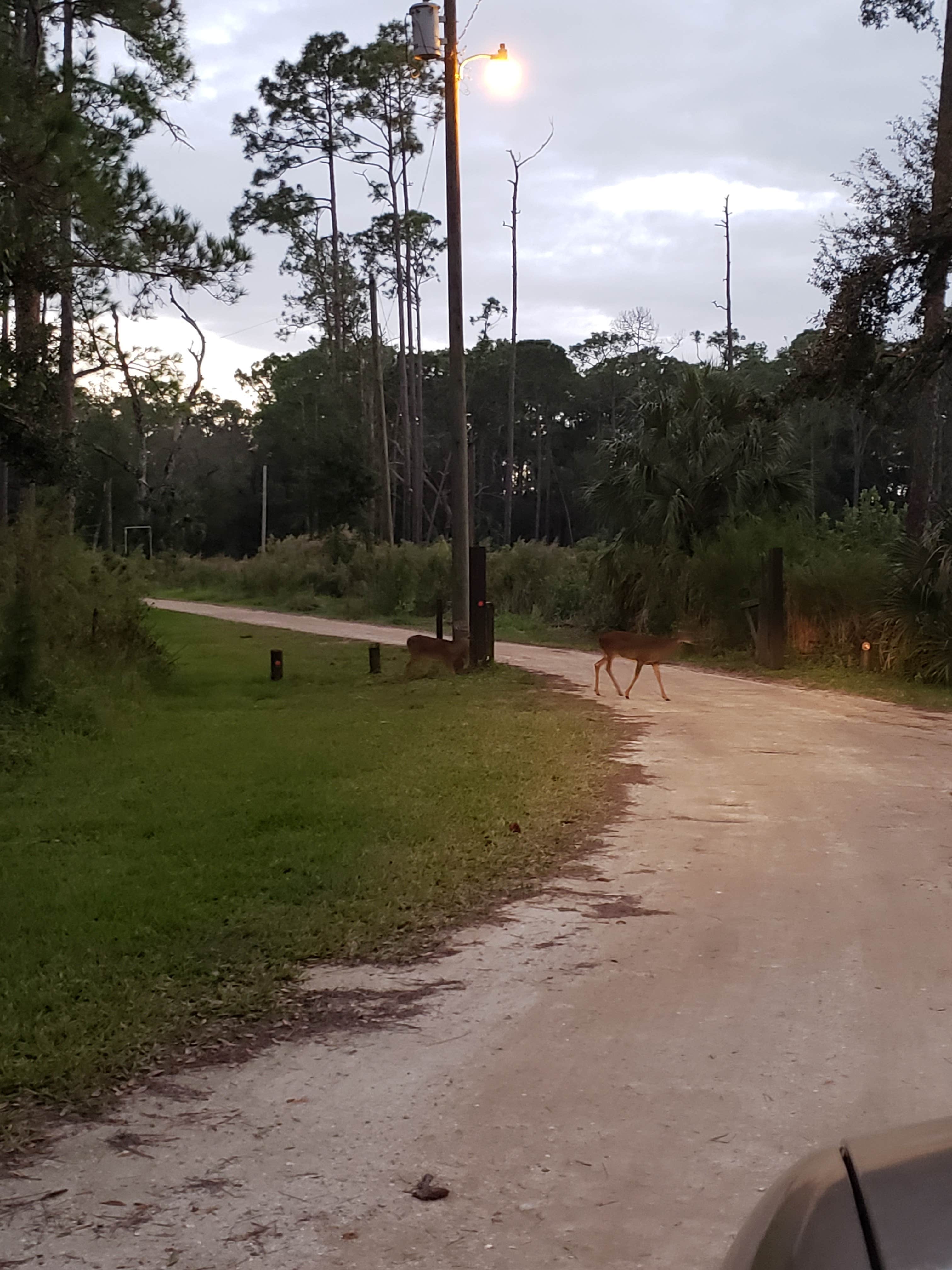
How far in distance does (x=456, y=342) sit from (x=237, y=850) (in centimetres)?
1388

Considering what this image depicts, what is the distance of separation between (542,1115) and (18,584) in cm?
1158

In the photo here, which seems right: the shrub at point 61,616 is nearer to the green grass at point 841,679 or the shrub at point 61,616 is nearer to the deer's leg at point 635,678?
the deer's leg at point 635,678

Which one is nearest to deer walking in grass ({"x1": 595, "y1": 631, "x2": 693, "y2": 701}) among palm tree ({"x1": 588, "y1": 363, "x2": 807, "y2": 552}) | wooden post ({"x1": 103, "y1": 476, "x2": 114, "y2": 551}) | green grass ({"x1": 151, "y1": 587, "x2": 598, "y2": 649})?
green grass ({"x1": 151, "y1": 587, "x2": 598, "y2": 649})

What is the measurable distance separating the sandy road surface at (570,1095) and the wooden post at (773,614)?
490 inches

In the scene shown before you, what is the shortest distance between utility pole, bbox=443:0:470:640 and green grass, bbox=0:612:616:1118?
194 inches

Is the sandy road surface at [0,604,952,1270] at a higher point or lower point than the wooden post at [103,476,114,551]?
lower

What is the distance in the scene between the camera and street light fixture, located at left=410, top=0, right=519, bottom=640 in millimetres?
19219

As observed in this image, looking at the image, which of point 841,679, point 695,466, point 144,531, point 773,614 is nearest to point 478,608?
point 773,614

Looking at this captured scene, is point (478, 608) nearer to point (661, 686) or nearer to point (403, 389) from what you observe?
point (661, 686)

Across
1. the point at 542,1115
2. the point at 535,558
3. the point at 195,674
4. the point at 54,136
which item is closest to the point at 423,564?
the point at 535,558

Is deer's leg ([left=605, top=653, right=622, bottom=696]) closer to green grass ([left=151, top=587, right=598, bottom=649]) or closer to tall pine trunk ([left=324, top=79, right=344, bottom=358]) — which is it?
green grass ([left=151, top=587, right=598, bottom=649])

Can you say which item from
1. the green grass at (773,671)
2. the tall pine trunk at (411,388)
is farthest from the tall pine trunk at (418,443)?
the green grass at (773,671)

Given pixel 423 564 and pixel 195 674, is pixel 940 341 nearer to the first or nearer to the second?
pixel 195 674

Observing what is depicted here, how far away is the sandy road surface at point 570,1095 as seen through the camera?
3.37 meters
